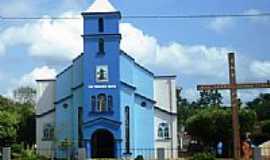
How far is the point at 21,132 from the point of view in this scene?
201 ft

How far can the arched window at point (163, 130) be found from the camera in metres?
59.5

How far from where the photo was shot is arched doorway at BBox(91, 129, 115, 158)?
183ft

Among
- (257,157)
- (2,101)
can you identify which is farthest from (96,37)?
(257,157)

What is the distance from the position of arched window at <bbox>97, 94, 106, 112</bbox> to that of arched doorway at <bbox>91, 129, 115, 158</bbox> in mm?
1953

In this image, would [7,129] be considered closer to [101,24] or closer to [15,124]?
[15,124]

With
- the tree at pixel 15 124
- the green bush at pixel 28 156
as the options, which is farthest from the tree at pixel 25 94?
the green bush at pixel 28 156

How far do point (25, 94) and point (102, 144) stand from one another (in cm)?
3097

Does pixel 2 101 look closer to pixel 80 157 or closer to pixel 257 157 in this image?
pixel 80 157

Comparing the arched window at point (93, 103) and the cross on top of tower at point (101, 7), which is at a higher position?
the cross on top of tower at point (101, 7)

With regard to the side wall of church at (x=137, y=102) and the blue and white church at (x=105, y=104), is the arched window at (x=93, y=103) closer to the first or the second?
the blue and white church at (x=105, y=104)

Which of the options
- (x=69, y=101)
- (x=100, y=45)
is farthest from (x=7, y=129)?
(x=100, y=45)

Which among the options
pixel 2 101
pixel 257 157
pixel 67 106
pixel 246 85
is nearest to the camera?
pixel 257 157

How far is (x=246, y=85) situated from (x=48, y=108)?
30.7 metres

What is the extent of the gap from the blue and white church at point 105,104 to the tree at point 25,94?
23.0 meters
